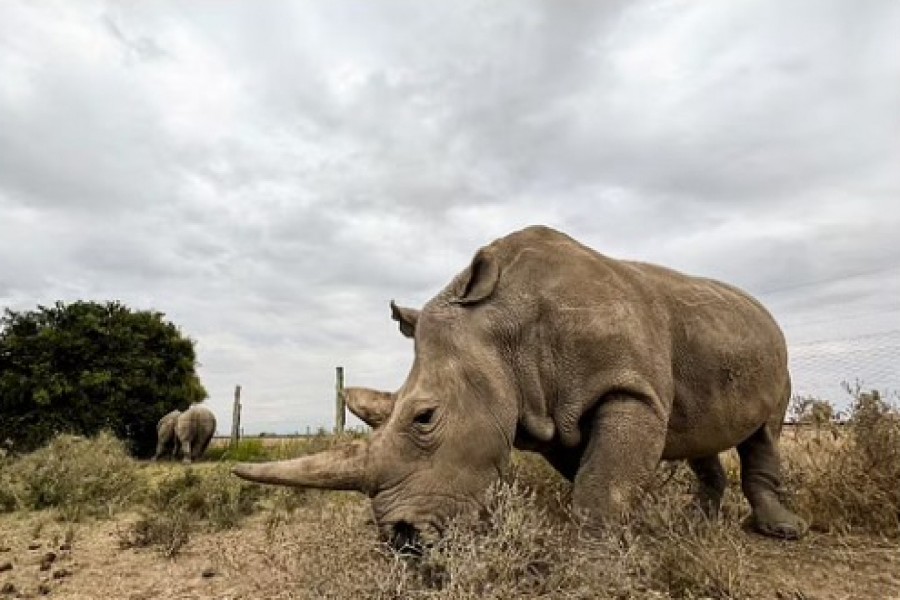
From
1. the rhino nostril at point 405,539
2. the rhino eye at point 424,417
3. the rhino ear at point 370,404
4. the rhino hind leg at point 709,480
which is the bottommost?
the rhino nostril at point 405,539

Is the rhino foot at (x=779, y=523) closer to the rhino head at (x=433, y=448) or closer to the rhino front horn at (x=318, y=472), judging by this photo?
the rhino head at (x=433, y=448)

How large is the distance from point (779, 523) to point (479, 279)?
2862 millimetres

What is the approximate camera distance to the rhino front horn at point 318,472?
147 inches

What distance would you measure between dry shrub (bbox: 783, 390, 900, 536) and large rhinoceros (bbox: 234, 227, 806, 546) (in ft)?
3.70

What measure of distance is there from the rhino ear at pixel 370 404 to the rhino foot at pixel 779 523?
9.43ft

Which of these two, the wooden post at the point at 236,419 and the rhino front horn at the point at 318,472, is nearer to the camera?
the rhino front horn at the point at 318,472

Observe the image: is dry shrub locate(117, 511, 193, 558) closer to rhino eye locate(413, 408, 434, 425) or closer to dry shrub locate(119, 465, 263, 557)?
dry shrub locate(119, 465, 263, 557)

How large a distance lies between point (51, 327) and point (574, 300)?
23458mm

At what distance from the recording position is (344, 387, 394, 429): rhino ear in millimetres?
4555

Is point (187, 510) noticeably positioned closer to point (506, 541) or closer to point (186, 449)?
point (506, 541)

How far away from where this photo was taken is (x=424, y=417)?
154 inches

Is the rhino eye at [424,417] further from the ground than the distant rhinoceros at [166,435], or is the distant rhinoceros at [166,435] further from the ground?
the distant rhinoceros at [166,435]

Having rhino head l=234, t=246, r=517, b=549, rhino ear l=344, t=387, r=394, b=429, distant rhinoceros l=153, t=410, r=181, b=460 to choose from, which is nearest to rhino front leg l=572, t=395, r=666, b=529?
rhino head l=234, t=246, r=517, b=549

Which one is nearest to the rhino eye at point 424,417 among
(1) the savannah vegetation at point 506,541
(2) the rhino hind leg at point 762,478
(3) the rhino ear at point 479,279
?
(1) the savannah vegetation at point 506,541
